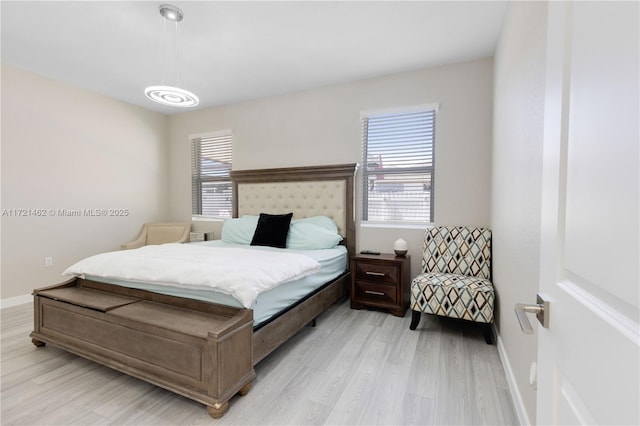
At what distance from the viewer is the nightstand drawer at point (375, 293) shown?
3.02 m

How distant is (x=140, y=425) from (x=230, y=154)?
370 centimetres

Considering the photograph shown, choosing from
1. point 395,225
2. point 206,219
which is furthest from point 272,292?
point 206,219

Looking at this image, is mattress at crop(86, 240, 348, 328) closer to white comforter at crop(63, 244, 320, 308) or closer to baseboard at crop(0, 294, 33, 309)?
white comforter at crop(63, 244, 320, 308)

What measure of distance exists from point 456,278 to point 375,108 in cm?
Result: 214

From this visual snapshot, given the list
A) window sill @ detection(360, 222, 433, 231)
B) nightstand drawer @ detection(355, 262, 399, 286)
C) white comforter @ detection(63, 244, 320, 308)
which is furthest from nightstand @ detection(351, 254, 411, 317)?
white comforter @ detection(63, 244, 320, 308)

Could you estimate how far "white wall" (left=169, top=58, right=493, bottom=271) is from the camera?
3.08m

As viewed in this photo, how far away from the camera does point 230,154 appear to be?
4.59m

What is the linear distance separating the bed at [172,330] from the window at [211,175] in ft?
7.79

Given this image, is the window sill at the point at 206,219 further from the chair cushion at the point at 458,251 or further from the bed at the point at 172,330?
the chair cushion at the point at 458,251

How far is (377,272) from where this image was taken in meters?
3.07

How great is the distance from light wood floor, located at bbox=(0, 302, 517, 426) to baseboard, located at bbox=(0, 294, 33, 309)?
107 cm

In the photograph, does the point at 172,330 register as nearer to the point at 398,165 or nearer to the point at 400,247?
the point at 400,247

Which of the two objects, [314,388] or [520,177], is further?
[314,388]

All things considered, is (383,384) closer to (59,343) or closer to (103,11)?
(59,343)
